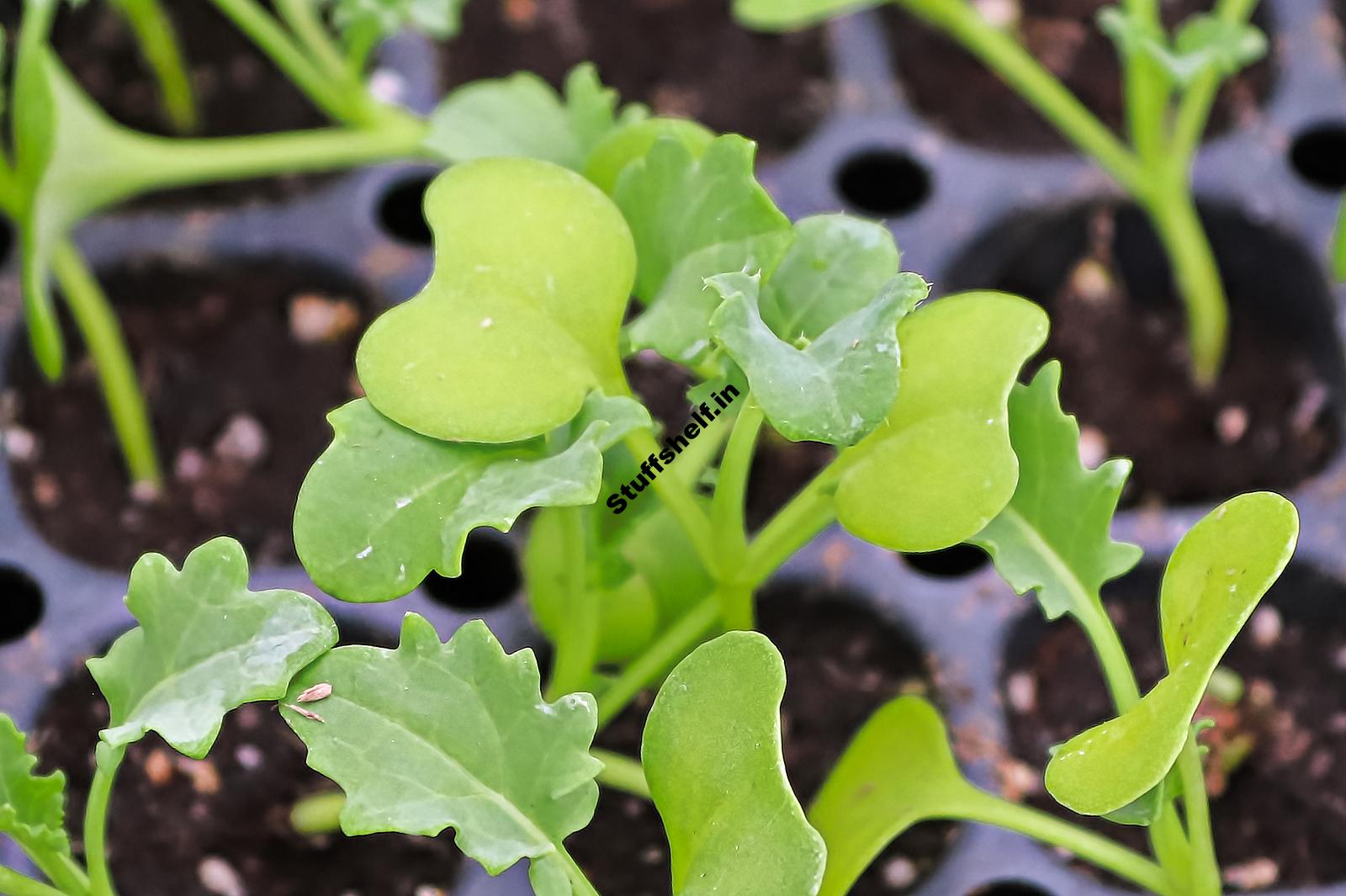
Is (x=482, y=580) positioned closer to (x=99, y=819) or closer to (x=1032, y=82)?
(x=99, y=819)

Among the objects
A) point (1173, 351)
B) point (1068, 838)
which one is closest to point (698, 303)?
point (1068, 838)

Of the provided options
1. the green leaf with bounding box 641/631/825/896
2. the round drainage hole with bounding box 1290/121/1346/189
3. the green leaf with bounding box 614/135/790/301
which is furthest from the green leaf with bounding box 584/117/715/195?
the round drainage hole with bounding box 1290/121/1346/189

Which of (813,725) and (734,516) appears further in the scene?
(813,725)

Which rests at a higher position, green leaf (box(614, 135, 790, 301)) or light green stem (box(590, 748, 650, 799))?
green leaf (box(614, 135, 790, 301))

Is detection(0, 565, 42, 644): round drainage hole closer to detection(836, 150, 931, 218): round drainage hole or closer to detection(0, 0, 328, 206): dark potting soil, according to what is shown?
detection(0, 0, 328, 206): dark potting soil

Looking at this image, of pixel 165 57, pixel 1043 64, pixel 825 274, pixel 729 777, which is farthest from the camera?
pixel 1043 64

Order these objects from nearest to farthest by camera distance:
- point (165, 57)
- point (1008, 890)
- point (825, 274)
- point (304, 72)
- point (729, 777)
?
point (729, 777) < point (825, 274) < point (1008, 890) < point (304, 72) < point (165, 57)

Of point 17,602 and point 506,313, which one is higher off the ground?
point 506,313
